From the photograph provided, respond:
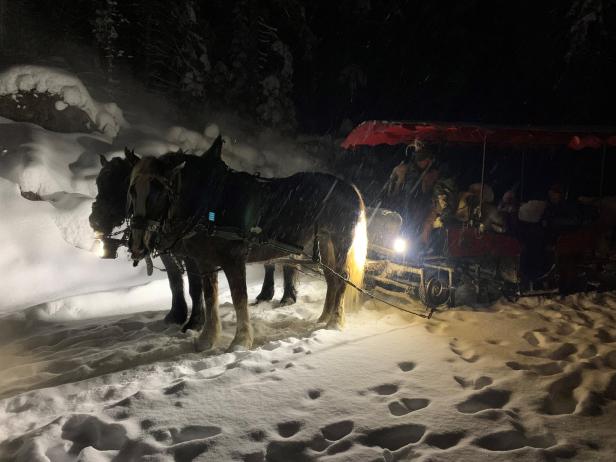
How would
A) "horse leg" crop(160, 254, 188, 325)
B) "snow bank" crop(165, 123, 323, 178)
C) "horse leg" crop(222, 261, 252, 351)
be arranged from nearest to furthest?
"horse leg" crop(222, 261, 252, 351) < "horse leg" crop(160, 254, 188, 325) < "snow bank" crop(165, 123, 323, 178)

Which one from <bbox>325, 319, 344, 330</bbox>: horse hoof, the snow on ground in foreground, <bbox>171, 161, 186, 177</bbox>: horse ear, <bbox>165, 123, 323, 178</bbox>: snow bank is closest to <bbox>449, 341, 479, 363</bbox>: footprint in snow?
the snow on ground in foreground

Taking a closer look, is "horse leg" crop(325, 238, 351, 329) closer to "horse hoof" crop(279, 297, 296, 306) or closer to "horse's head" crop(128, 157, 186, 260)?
"horse hoof" crop(279, 297, 296, 306)

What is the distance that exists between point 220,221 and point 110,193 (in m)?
1.66

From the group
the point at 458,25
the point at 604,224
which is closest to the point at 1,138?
the point at 604,224

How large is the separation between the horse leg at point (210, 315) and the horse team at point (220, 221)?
0.5 inches

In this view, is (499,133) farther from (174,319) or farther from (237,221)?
(174,319)

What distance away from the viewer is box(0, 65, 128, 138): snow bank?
33.4ft

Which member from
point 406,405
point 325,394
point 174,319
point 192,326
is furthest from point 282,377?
point 174,319

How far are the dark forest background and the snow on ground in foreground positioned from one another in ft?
35.5

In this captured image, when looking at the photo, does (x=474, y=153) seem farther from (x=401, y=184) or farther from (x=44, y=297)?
(x=44, y=297)

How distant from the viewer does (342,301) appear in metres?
5.47

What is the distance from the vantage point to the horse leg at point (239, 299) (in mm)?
4622

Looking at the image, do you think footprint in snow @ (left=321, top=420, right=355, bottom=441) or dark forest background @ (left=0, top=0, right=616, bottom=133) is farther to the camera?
dark forest background @ (left=0, top=0, right=616, bottom=133)

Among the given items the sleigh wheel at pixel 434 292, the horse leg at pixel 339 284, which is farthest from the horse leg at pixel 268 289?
the sleigh wheel at pixel 434 292
